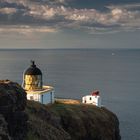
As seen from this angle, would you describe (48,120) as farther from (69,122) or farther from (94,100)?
(94,100)

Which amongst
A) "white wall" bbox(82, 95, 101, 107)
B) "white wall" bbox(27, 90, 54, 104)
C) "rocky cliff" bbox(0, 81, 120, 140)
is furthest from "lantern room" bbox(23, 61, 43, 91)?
"white wall" bbox(82, 95, 101, 107)

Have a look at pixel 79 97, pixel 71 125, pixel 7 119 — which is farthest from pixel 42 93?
pixel 79 97

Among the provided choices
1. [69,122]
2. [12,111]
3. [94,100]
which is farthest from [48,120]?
[94,100]

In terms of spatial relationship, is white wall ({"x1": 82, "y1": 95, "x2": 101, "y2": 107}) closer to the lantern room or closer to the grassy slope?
the grassy slope

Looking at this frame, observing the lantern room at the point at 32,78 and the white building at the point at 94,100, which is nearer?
the lantern room at the point at 32,78

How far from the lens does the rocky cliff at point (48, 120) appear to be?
36875 millimetres

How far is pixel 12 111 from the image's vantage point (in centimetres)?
3716

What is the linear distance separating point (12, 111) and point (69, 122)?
77.2 feet

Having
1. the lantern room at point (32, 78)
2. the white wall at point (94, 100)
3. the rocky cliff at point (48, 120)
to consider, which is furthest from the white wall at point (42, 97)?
the white wall at point (94, 100)

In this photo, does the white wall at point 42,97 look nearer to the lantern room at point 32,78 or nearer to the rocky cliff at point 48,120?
the rocky cliff at point 48,120

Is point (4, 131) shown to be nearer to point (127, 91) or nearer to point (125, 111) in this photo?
point (125, 111)

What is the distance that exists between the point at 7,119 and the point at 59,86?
131564 mm

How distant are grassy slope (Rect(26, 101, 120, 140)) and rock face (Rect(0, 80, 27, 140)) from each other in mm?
3510

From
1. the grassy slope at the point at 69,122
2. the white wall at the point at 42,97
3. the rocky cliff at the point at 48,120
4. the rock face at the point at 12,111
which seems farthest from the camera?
the white wall at the point at 42,97
